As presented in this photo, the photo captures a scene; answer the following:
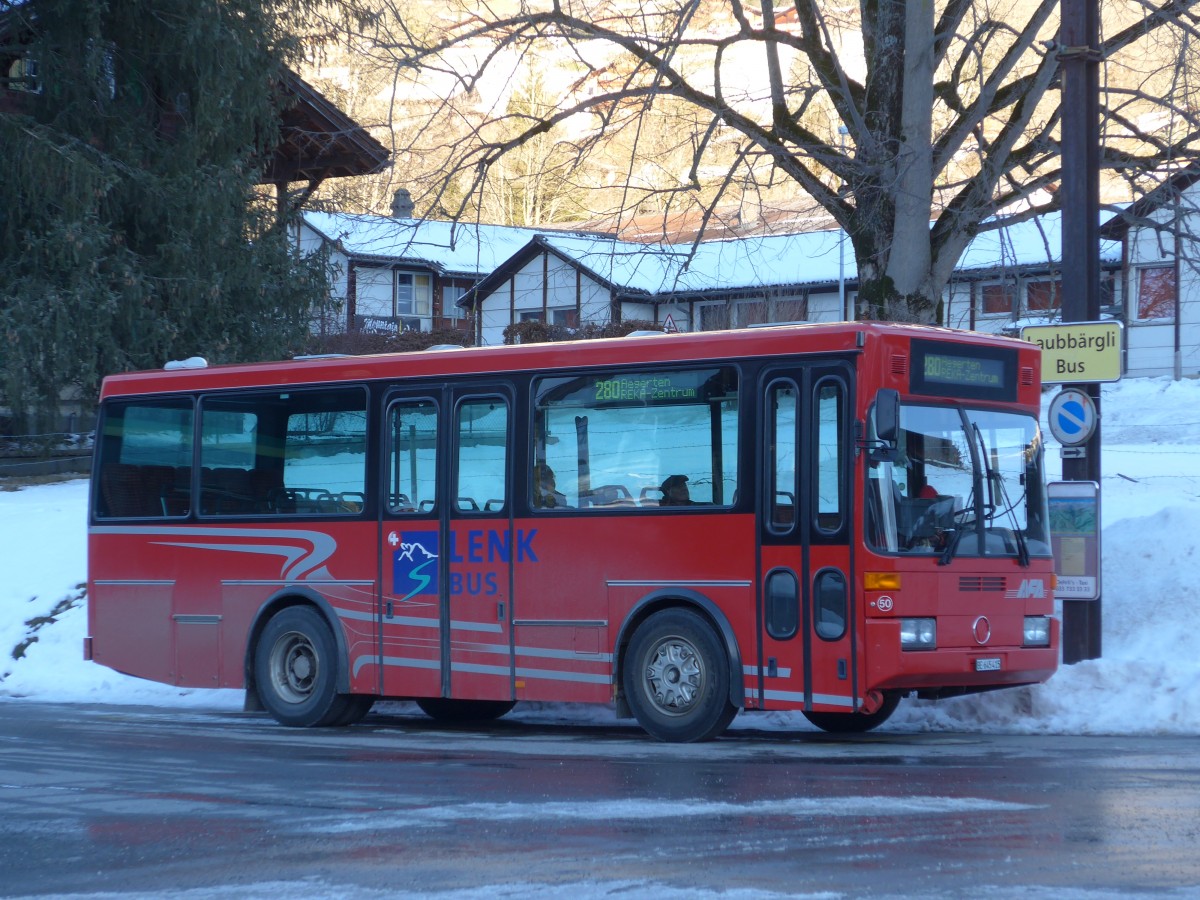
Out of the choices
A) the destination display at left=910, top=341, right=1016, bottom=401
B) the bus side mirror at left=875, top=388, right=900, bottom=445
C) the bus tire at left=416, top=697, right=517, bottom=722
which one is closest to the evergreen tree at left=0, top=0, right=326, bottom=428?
the bus tire at left=416, top=697, right=517, bottom=722

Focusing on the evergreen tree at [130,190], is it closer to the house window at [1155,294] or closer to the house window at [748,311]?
the house window at [748,311]

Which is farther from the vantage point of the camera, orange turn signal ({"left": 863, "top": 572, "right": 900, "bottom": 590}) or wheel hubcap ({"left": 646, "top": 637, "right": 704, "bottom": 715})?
wheel hubcap ({"left": 646, "top": 637, "right": 704, "bottom": 715})

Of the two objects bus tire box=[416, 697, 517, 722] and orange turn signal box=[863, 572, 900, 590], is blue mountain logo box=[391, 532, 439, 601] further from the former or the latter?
orange turn signal box=[863, 572, 900, 590]

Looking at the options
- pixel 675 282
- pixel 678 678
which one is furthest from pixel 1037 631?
pixel 675 282

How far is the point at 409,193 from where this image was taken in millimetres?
17156

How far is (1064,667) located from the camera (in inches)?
494

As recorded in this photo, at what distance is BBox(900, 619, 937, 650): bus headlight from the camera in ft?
35.1

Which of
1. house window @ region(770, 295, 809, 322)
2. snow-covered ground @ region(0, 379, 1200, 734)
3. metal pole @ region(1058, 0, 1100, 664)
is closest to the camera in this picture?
snow-covered ground @ region(0, 379, 1200, 734)

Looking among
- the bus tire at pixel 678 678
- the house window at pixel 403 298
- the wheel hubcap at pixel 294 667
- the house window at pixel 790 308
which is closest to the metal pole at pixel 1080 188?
the bus tire at pixel 678 678

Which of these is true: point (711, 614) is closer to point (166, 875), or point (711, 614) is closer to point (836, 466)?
point (836, 466)

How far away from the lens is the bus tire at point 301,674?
13.6 metres

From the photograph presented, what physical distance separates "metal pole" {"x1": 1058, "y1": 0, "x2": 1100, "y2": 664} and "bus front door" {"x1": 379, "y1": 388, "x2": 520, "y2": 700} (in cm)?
482

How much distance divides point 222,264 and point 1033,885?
22.5 m

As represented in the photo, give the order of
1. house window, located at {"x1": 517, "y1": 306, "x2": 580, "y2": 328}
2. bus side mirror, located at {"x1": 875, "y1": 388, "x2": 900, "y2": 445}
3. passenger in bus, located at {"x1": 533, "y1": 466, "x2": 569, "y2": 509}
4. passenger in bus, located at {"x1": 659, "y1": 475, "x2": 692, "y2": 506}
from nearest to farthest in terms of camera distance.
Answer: bus side mirror, located at {"x1": 875, "y1": 388, "x2": 900, "y2": 445} → passenger in bus, located at {"x1": 659, "y1": 475, "x2": 692, "y2": 506} → passenger in bus, located at {"x1": 533, "y1": 466, "x2": 569, "y2": 509} → house window, located at {"x1": 517, "y1": 306, "x2": 580, "y2": 328}
